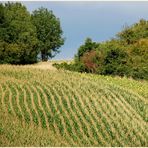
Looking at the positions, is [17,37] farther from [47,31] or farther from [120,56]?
[120,56]

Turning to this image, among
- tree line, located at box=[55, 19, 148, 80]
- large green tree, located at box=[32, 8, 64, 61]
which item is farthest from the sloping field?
large green tree, located at box=[32, 8, 64, 61]

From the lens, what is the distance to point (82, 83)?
104ft

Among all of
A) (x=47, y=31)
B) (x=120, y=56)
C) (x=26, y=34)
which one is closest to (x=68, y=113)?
(x=120, y=56)

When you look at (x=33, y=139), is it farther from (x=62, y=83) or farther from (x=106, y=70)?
(x=106, y=70)

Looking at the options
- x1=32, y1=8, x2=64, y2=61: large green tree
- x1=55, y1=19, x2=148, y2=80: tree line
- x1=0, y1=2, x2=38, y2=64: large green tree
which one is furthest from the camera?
x1=32, y1=8, x2=64, y2=61: large green tree

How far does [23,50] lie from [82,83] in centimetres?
3434

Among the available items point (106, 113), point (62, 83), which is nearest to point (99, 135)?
point (106, 113)

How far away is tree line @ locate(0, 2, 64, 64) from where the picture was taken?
63562 millimetres

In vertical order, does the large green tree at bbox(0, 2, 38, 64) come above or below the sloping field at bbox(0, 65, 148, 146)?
above

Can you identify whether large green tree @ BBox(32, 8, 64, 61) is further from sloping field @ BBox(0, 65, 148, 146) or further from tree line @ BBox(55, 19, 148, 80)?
sloping field @ BBox(0, 65, 148, 146)

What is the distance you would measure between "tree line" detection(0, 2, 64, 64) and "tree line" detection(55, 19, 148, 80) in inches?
285

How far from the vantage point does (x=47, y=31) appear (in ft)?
249

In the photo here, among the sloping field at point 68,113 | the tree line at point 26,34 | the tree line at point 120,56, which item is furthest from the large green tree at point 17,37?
the sloping field at point 68,113

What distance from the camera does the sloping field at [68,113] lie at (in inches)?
701
